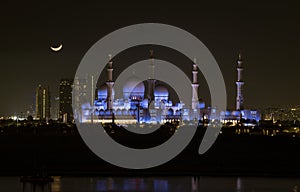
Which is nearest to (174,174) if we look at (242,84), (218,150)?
(218,150)

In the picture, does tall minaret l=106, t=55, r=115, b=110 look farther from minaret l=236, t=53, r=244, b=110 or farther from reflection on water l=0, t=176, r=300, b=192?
reflection on water l=0, t=176, r=300, b=192

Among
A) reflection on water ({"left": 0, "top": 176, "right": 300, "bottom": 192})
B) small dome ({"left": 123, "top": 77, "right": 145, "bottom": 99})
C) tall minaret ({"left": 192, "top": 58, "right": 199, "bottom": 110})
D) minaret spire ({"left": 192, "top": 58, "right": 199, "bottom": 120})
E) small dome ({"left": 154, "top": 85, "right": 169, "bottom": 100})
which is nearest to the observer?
reflection on water ({"left": 0, "top": 176, "right": 300, "bottom": 192})

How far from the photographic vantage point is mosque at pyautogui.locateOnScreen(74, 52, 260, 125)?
442 feet

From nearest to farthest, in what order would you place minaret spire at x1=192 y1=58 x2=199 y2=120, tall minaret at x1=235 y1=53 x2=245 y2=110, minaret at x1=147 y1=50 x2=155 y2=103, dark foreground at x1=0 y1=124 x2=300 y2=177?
1. dark foreground at x1=0 y1=124 x2=300 y2=177
2. tall minaret at x1=235 y1=53 x2=245 y2=110
3. minaret spire at x1=192 y1=58 x2=199 y2=120
4. minaret at x1=147 y1=50 x2=155 y2=103

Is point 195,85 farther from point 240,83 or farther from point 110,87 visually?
point 110,87

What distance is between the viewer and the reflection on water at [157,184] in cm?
3447

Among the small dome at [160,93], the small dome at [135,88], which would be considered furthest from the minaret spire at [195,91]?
the small dome at [135,88]

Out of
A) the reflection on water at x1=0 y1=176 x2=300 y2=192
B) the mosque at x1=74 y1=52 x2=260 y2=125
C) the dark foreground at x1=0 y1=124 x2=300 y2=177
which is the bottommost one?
the reflection on water at x1=0 y1=176 x2=300 y2=192

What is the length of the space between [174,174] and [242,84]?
9014cm

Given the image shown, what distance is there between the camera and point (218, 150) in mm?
59625

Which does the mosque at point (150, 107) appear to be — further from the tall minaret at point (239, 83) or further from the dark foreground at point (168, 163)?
the dark foreground at point (168, 163)

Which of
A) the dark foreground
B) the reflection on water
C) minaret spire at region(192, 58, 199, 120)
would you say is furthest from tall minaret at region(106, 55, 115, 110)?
the reflection on water

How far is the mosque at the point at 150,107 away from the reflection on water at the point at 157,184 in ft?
304

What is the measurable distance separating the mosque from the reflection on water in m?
92.6
